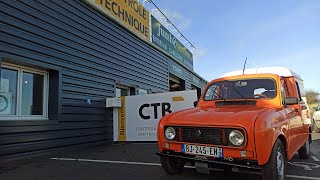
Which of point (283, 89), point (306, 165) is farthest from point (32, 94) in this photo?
point (306, 165)

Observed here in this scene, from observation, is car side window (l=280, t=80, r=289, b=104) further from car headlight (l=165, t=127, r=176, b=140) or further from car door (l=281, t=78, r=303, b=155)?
car headlight (l=165, t=127, r=176, b=140)

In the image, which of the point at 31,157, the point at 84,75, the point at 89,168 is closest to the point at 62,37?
the point at 84,75

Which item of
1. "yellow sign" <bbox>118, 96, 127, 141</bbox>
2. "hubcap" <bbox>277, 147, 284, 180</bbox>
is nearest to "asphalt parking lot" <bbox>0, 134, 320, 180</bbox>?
"hubcap" <bbox>277, 147, 284, 180</bbox>

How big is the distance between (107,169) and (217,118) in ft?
8.37

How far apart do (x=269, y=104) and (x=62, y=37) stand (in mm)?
6004

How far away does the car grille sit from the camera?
4.01 meters

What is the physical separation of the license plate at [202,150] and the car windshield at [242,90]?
1.61 m

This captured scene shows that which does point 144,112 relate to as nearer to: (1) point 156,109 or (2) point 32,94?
(1) point 156,109

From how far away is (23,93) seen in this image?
7258 millimetres

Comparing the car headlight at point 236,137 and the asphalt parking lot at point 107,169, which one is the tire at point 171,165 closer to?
the asphalt parking lot at point 107,169

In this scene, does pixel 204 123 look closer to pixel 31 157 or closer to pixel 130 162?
pixel 130 162

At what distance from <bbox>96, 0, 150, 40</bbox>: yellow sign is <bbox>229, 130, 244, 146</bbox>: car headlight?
25.4 ft

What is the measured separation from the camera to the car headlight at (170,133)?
4488mm

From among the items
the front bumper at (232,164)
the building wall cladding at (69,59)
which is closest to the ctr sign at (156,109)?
the building wall cladding at (69,59)
